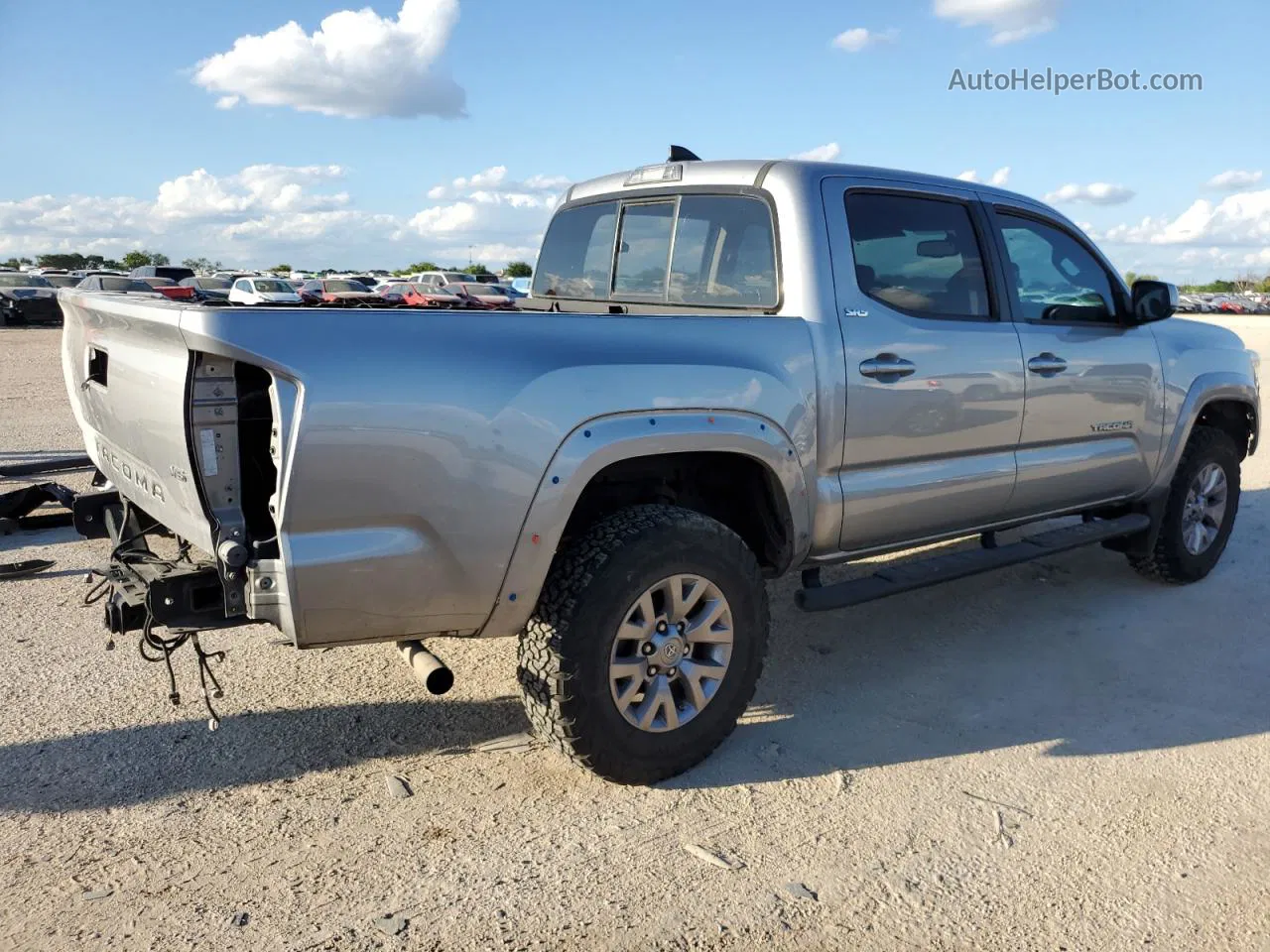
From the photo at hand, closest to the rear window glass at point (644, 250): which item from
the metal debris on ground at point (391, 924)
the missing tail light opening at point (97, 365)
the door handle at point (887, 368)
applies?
the door handle at point (887, 368)

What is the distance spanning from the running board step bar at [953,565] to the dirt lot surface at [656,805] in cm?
43

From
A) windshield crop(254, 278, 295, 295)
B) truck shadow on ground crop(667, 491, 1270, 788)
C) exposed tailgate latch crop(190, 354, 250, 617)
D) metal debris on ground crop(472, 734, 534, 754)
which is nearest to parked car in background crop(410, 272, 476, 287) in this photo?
windshield crop(254, 278, 295, 295)

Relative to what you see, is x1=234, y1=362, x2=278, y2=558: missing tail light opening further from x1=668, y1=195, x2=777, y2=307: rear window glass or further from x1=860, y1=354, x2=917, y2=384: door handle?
x1=860, y1=354, x2=917, y2=384: door handle

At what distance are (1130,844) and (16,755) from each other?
3.57 metres

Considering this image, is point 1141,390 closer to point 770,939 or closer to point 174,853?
point 770,939

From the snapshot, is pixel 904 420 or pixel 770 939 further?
pixel 904 420

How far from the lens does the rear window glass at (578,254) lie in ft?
15.6

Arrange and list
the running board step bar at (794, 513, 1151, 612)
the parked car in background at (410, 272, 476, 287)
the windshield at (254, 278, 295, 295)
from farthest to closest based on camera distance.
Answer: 1. the parked car in background at (410, 272, 476, 287)
2. the windshield at (254, 278, 295, 295)
3. the running board step bar at (794, 513, 1151, 612)

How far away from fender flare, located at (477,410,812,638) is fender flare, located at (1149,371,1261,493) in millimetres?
2887

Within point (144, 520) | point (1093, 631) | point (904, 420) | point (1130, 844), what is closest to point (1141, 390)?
point (1093, 631)

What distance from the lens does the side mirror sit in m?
4.85

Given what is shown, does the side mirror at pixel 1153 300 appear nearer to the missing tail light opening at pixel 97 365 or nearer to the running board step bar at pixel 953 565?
the running board step bar at pixel 953 565

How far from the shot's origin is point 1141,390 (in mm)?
4957

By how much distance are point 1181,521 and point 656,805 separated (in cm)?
366
